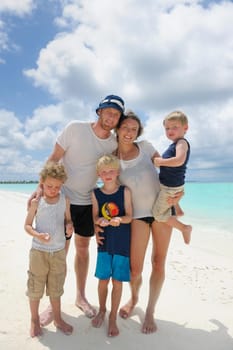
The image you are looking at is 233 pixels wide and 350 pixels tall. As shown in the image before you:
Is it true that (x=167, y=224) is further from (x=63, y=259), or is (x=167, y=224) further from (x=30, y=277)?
(x=30, y=277)

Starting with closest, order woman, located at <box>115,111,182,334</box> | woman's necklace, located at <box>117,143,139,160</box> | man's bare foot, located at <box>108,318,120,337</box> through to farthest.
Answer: man's bare foot, located at <box>108,318,120,337</box>
woman, located at <box>115,111,182,334</box>
woman's necklace, located at <box>117,143,139,160</box>

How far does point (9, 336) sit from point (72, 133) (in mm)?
2273

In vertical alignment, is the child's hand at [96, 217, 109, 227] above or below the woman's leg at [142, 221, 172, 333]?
above

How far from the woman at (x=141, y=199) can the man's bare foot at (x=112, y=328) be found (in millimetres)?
315

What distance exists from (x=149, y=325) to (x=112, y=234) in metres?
1.11

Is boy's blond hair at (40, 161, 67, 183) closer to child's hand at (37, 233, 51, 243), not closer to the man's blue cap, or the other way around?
child's hand at (37, 233, 51, 243)

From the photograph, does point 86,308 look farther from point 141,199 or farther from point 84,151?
point 84,151

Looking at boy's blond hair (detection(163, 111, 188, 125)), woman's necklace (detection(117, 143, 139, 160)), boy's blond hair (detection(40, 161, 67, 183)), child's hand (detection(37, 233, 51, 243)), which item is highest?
boy's blond hair (detection(163, 111, 188, 125))

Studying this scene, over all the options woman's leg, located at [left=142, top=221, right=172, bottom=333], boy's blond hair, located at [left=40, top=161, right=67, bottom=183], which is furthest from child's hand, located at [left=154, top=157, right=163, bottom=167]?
boy's blond hair, located at [left=40, top=161, right=67, bottom=183]

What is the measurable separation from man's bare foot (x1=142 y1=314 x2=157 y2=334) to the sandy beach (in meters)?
0.07

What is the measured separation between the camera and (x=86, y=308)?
3.71 meters

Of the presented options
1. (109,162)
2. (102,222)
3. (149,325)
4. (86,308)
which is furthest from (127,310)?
(109,162)

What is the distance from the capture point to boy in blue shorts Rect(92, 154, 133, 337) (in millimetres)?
3256

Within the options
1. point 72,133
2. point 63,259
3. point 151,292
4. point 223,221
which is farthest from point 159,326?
point 223,221
